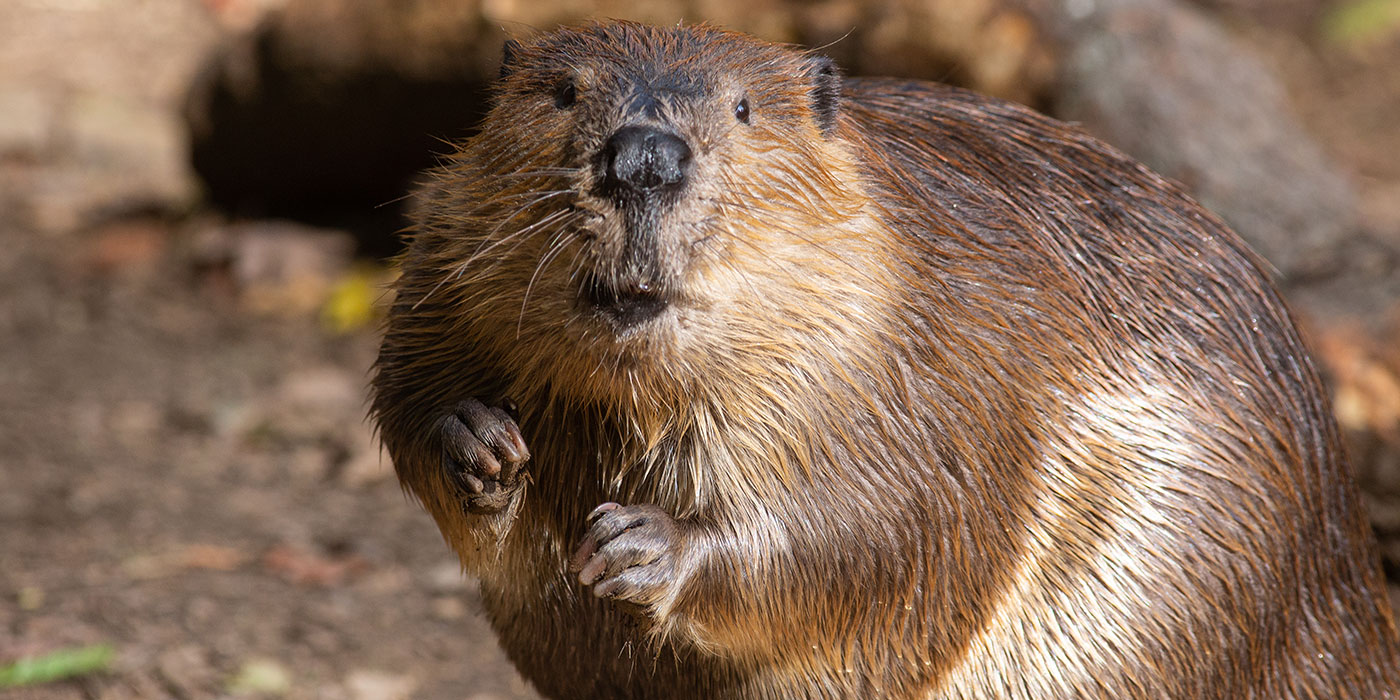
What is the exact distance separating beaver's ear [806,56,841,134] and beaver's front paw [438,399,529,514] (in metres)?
0.87

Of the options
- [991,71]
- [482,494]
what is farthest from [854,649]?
[991,71]

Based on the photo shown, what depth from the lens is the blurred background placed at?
4.62 metres

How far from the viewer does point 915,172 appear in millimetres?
3195

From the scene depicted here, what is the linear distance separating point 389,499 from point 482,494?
296cm

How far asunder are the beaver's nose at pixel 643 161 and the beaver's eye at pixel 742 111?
0.26m

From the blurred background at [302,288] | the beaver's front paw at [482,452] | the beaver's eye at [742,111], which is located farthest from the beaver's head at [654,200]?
the blurred background at [302,288]

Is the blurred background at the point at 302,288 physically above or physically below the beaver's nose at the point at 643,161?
below

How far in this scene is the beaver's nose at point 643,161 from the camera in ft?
7.97

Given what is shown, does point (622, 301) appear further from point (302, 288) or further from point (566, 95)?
point (302, 288)

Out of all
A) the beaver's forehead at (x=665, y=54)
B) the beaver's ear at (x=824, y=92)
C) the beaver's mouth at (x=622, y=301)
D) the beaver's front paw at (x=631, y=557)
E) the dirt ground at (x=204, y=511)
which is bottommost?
the dirt ground at (x=204, y=511)

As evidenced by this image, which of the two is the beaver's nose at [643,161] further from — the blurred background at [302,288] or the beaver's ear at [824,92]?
the blurred background at [302,288]

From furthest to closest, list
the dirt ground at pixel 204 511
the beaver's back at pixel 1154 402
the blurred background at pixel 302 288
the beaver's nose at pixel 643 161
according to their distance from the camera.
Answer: the blurred background at pixel 302 288
the dirt ground at pixel 204 511
the beaver's back at pixel 1154 402
the beaver's nose at pixel 643 161

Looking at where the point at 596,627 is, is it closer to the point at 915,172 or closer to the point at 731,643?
the point at 731,643

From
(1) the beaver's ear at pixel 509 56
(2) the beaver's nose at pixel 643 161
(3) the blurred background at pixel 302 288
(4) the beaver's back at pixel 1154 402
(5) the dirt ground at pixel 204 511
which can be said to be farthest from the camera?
(3) the blurred background at pixel 302 288
